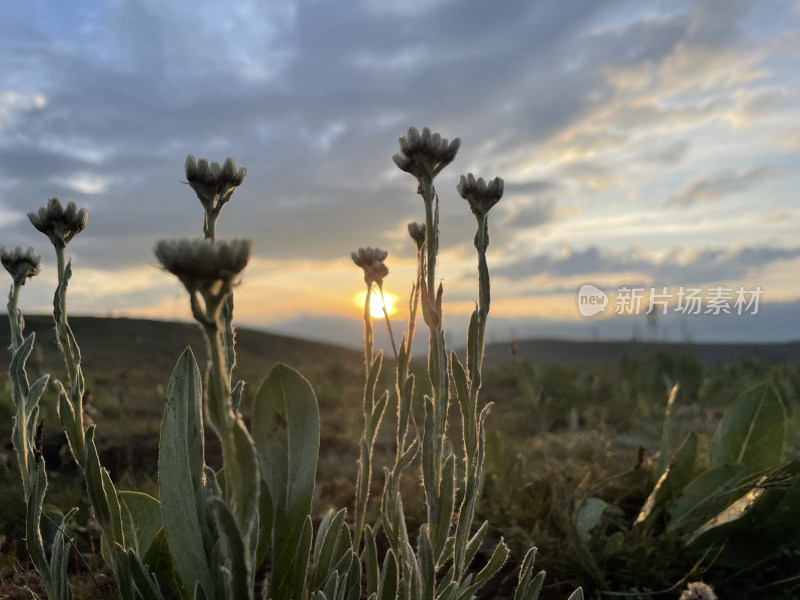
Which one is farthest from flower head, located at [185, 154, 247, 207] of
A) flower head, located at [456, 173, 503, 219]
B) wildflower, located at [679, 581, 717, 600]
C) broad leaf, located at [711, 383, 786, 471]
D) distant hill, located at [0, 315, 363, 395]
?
distant hill, located at [0, 315, 363, 395]

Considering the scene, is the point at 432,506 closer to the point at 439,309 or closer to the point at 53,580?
the point at 439,309

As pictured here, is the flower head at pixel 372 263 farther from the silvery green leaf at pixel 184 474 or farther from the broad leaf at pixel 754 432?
the broad leaf at pixel 754 432

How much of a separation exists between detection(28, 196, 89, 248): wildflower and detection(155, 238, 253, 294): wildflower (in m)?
0.70

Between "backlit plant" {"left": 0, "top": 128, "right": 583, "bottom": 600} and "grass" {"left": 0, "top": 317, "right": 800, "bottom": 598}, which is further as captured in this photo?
"grass" {"left": 0, "top": 317, "right": 800, "bottom": 598}

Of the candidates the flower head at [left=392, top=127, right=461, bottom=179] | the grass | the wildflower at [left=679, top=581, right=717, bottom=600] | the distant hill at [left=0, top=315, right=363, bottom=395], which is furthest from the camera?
the distant hill at [left=0, top=315, right=363, bottom=395]

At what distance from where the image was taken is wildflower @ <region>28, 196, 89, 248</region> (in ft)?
4.64

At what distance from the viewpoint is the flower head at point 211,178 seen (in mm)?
1385

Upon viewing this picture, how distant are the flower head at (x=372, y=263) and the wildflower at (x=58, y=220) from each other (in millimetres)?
641

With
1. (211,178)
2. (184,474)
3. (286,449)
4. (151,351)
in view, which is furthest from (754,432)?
(151,351)

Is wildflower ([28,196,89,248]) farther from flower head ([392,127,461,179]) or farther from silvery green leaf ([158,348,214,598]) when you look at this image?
flower head ([392,127,461,179])

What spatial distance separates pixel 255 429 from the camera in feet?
4.88

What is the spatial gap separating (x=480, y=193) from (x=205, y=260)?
28.5 inches

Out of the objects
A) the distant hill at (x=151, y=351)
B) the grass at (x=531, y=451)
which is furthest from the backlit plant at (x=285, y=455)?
the distant hill at (x=151, y=351)

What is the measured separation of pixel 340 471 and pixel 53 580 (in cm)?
327
